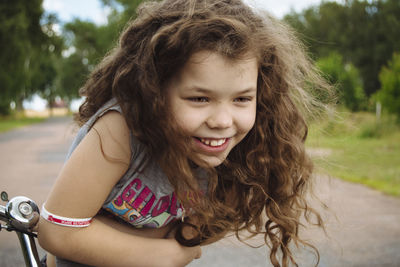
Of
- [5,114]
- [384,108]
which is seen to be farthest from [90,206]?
[5,114]

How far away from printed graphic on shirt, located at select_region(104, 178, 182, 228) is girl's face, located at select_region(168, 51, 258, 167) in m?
0.21

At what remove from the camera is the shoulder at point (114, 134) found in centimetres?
113

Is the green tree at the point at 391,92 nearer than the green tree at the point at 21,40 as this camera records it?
Yes

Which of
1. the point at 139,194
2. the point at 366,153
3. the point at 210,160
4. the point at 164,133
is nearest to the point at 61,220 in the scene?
the point at 139,194

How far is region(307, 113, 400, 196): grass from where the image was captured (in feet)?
9.16

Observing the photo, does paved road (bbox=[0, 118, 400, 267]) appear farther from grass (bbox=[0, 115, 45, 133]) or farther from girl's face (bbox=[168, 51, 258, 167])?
grass (bbox=[0, 115, 45, 133])

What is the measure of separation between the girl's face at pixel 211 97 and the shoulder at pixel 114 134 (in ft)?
0.52

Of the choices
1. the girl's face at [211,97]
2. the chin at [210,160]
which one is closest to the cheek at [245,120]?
the girl's face at [211,97]

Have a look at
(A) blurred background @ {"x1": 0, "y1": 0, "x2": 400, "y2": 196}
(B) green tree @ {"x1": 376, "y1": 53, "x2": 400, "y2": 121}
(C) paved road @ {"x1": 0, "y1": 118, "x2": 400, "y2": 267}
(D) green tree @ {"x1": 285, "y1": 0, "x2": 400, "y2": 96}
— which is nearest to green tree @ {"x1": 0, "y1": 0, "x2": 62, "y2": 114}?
(A) blurred background @ {"x1": 0, "y1": 0, "x2": 400, "y2": 196}

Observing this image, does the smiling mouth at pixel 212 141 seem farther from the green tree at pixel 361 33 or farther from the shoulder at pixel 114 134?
the green tree at pixel 361 33

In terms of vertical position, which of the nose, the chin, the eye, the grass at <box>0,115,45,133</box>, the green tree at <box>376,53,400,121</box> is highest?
the eye

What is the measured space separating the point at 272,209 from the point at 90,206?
747mm

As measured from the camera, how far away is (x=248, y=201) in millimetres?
1550

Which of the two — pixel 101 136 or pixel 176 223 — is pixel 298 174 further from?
pixel 101 136
